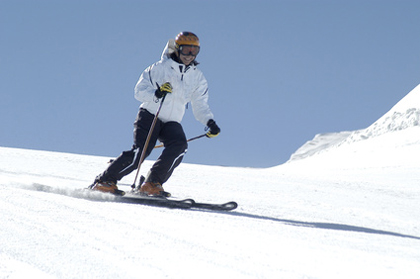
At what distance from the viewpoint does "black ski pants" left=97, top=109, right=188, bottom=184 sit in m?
6.12

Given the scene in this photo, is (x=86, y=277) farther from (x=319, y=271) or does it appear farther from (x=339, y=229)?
(x=339, y=229)

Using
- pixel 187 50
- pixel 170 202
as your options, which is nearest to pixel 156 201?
pixel 170 202

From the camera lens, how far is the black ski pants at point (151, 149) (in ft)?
20.1

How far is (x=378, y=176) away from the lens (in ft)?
42.3

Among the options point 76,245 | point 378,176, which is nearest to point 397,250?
point 76,245

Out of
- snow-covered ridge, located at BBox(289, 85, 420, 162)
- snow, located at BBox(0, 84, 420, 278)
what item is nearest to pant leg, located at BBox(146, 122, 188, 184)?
snow, located at BBox(0, 84, 420, 278)

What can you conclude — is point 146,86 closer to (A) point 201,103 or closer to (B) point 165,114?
(B) point 165,114

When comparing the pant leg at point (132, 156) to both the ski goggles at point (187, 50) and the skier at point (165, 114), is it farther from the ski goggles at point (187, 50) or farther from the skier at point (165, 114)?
the ski goggles at point (187, 50)

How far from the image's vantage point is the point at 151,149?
246 inches

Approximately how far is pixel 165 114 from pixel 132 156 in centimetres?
55

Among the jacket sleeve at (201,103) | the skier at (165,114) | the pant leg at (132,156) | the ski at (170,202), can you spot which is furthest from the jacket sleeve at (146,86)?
the ski at (170,202)

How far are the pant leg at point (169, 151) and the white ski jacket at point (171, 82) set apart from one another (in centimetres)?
13

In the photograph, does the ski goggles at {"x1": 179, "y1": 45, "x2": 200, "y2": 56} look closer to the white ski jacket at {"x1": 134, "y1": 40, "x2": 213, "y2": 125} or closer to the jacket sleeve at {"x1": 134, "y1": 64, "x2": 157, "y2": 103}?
the white ski jacket at {"x1": 134, "y1": 40, "x2": 213, "y2": 125}

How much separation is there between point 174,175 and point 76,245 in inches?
264
